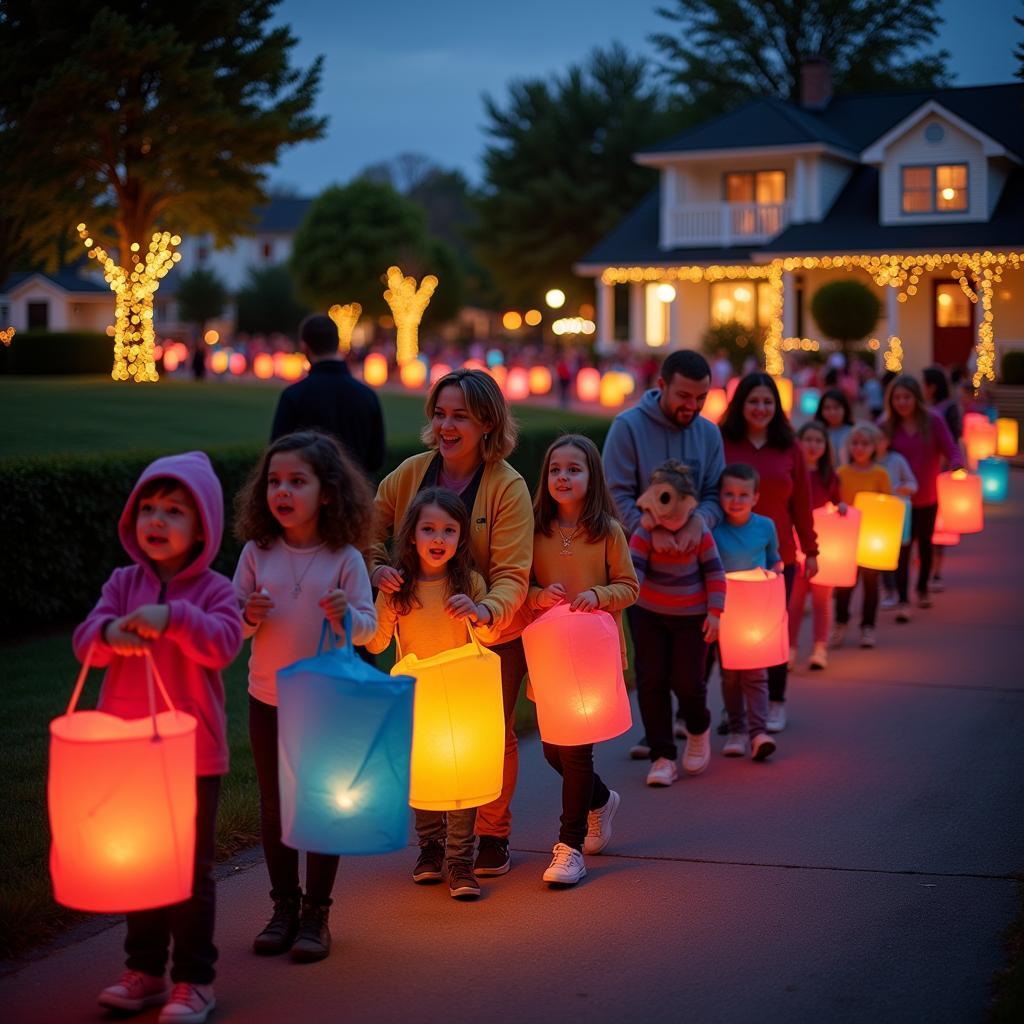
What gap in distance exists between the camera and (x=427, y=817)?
5.72m

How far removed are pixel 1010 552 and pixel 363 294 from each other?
195 feet

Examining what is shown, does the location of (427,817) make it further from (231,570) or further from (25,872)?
(231,570)

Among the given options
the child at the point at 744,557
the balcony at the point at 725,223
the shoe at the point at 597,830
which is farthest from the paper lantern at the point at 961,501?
the balcony at the point at 725,223

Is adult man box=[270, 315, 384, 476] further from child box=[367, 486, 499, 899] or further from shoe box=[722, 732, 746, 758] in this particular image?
child box=[367, 486, 499, 899]

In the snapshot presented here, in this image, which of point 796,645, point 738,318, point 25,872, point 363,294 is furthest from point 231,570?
point 363,294

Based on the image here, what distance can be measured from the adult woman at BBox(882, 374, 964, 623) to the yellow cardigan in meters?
7.03

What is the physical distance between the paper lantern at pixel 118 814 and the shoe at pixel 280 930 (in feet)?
2.66

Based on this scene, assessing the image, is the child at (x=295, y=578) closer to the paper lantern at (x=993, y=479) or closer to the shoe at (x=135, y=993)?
the shoe at (x=135, y=993)

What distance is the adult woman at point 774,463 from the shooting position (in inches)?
329

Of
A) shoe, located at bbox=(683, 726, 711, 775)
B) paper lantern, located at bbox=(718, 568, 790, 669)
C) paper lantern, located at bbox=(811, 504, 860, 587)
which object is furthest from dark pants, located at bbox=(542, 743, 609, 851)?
paper lantern, located at bbox=(811, 504, 860, 587)

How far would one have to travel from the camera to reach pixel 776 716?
8469 millimetres

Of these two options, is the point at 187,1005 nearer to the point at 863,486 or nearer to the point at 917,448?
the point at 863,486

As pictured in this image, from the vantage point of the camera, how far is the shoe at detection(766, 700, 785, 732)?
8.39 meters

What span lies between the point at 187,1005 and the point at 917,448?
8.96 meters
